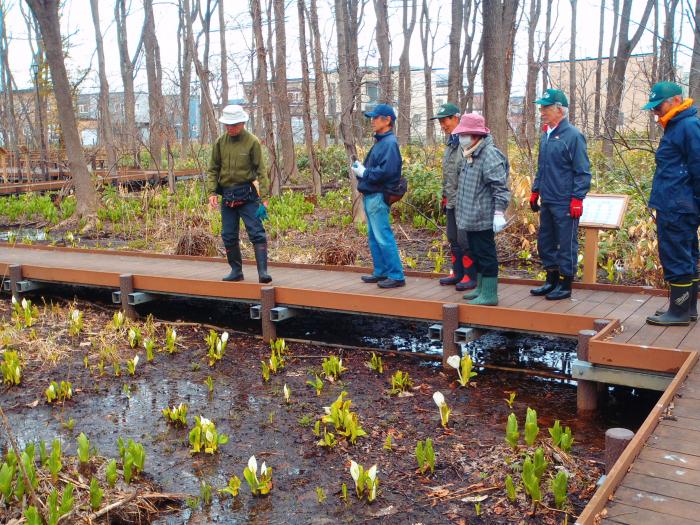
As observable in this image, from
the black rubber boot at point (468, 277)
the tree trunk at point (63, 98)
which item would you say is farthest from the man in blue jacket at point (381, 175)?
the tree trunk at point (63, 98)

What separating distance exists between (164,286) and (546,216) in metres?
4.09

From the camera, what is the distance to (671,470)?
328 cm

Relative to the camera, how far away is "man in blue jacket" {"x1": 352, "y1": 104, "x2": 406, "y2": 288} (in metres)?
6.59

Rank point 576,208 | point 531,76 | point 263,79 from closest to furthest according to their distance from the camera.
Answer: point 576,208 → point 263,79 → point 531,76

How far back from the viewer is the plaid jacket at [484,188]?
584 centimetres

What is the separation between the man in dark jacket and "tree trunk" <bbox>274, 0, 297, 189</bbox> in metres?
10.4

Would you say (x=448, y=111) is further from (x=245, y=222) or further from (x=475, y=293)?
(x=245, y=222)

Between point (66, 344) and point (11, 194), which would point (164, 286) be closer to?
point (66, 344)

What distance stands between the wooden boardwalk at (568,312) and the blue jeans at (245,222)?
1.61 ft

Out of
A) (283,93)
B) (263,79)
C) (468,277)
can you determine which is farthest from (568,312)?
(283,93)

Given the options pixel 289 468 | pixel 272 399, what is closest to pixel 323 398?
pixel 272 399

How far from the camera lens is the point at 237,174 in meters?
7.02

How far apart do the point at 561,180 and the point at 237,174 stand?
306cm

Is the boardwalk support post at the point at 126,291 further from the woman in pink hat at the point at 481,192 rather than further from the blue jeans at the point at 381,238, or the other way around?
the woman in pink hat at the point at 481,192
